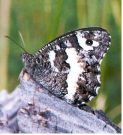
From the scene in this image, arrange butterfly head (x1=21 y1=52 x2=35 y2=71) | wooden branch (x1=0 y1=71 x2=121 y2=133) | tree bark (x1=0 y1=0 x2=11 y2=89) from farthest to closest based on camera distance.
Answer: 1. tree bark (x1=0 y1=0 x2=11 y2=89)
2. butterfly head (x1=21 y1=52 x2=35 y2=71)
3. wooden branch (x1=0 y1=71 x2=121 y2=133)

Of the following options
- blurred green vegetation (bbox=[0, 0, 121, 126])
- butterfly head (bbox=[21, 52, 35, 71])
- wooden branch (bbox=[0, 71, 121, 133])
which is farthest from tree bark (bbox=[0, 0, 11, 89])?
wooden branch (bbox=[0, 71, 121, 133])

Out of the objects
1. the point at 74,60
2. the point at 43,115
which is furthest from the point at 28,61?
the point at 43,115

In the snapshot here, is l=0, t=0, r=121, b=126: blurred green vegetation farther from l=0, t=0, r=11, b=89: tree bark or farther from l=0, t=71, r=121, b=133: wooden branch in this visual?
l=0, t=71, r=121, b=133: wooden branch

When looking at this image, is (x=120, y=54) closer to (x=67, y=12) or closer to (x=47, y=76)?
(x=67, y=12)

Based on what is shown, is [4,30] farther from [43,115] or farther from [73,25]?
[43,115]

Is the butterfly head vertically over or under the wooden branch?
over

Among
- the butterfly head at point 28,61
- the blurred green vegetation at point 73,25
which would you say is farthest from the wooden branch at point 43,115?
the blurred green vegetation at point 73,25

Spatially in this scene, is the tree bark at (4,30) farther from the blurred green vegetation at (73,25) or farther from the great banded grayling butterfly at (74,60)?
the great banded grayling butterfly at (74,60)
